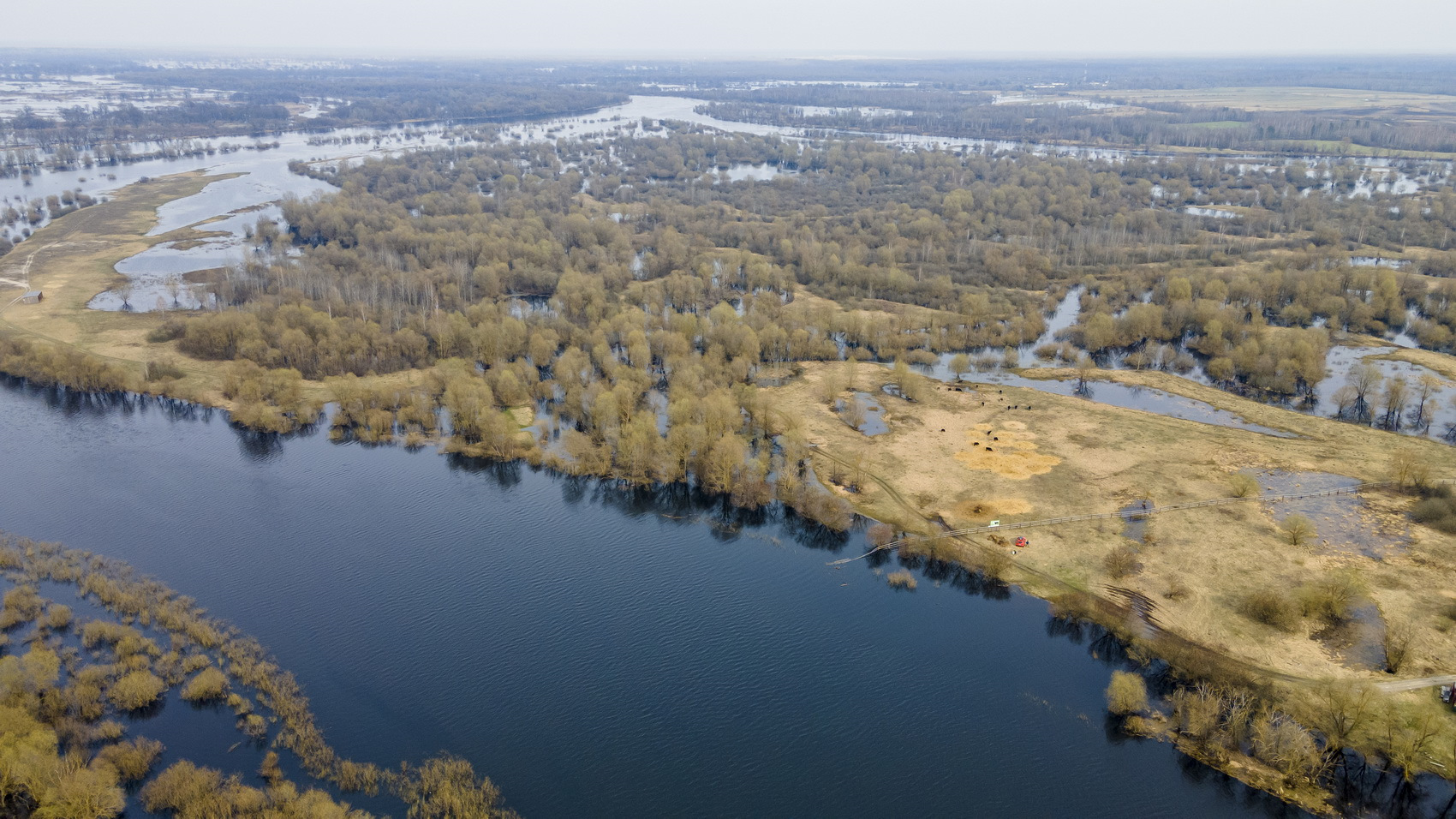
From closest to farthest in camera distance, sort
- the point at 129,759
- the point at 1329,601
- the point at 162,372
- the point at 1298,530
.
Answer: the point at 129,759 → the point at 1329,601 → the point at 1298,530 → the point at 162,372

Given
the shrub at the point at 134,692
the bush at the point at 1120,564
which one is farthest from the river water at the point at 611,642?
the bush at the point at 1120,564

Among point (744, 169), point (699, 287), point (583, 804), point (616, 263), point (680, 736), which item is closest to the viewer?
point (583, 804)

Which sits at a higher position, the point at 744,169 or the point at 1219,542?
the point at 744,169

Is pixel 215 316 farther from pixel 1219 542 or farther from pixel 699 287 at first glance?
pixel 1219 542

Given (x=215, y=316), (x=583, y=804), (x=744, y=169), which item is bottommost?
(x=583, y=804)

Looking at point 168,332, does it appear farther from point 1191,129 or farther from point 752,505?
point 1191,129

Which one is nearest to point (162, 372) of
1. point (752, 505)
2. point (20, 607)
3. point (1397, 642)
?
point (20, 607)

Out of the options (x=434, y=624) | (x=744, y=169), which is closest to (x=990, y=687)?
(x=434, y=624)
